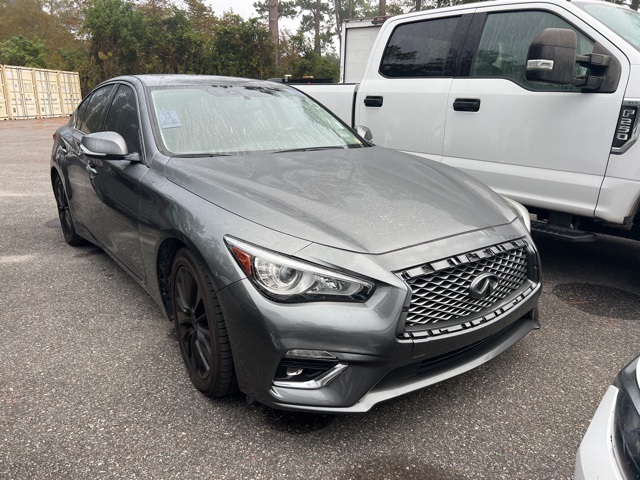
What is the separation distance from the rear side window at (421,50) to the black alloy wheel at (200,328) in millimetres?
2981

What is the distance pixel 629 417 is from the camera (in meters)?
1.27

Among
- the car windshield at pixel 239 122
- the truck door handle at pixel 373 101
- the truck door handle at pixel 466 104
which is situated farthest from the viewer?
the truck door handle at pixel 373 101

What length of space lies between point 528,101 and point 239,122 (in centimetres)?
210

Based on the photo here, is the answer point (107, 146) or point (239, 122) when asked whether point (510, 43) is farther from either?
point (107, 146)

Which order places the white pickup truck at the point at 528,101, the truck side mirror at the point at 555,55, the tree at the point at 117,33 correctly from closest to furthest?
the truck side mirror at the point at 555,55 → the white pickup truck at the point at 528,101 → the tree at the point at 117,33

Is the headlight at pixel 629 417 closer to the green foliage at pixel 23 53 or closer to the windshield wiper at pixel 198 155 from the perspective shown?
the windshield wiper at pixel 198 155

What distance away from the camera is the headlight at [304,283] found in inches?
77.2

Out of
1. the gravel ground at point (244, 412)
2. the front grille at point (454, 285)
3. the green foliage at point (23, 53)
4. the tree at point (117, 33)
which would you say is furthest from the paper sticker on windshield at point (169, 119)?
the green foliage at point (23, 53)

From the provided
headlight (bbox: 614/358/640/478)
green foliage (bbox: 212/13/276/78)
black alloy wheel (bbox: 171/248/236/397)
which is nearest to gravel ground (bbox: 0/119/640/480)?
black alloy wheel (bbox: 171/248/236/397)

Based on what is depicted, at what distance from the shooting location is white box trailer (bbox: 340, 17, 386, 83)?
24.6 ft

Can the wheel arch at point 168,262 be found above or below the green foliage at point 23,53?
below

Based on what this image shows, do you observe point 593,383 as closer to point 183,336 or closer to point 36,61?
point 183,336

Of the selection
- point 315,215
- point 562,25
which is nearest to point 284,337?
point 315,215

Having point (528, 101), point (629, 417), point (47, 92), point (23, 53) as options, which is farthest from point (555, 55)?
point (23, 53)
